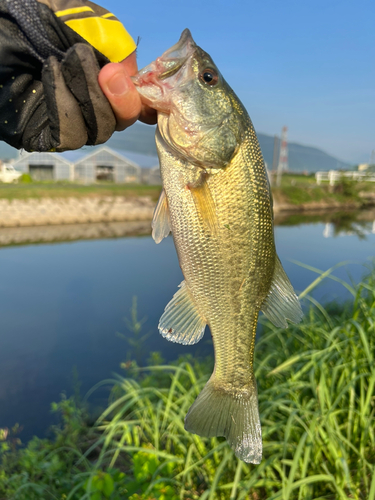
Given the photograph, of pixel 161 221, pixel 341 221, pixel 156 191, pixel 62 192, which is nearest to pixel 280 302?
pixel 161 221

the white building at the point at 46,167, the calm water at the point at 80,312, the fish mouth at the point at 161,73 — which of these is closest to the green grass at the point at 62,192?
the calm water at the point at 80,312

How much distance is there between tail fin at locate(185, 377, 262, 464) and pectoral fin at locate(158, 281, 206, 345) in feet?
0.97

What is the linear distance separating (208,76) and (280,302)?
3.66 feet

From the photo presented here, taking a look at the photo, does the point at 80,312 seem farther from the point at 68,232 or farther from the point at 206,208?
the point at 68,232

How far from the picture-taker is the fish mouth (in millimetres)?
1608

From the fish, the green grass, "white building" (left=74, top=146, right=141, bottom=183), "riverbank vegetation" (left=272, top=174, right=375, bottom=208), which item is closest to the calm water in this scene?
the fish

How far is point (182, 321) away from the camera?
175 centimetres

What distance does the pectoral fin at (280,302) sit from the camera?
1.73 meters

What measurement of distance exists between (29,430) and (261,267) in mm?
5017

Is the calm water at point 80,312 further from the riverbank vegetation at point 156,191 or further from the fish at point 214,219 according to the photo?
the riverbank vegetation at point 156,191

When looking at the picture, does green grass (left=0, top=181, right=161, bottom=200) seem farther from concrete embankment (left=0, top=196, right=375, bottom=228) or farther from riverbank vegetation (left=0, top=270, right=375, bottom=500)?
riverbank vegetation (left=0, top=270, right=375, bottom=500)

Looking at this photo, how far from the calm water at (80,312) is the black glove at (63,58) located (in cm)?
406

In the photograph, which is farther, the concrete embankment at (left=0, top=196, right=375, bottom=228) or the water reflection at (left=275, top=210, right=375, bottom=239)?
the water reflection at (left=275, top=210, right=375, bottom=239)

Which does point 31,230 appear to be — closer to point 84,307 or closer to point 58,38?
point 84,307
